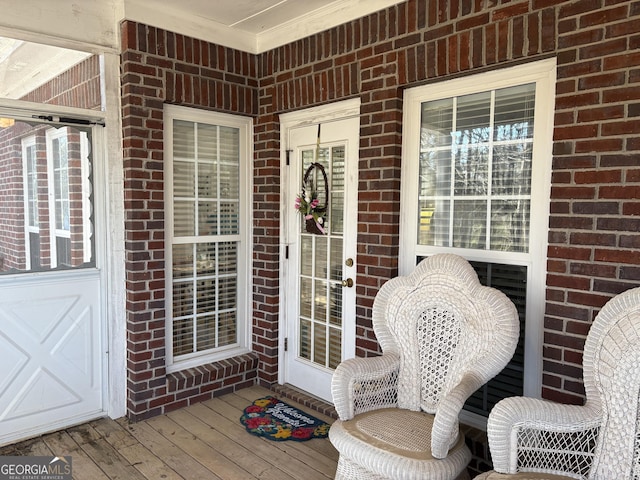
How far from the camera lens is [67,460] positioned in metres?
2.69

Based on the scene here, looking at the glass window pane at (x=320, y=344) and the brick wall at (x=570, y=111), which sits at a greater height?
the brick wall at (x=570, y=111)

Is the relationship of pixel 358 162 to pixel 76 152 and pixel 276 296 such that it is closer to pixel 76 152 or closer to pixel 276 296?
pixel 276 296

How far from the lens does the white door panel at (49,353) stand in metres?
2.84

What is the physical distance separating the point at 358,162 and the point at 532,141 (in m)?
1.06

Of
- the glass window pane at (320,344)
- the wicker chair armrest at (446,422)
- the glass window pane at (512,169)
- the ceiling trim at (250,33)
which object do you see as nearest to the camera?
the wicker chair armrest at (446,422)

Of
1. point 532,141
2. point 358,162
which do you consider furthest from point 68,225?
point 532,141

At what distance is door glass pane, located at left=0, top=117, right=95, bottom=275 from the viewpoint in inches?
110

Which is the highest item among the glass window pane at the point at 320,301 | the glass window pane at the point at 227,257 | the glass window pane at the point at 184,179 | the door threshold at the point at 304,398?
the glass window pane at the point at 184,179

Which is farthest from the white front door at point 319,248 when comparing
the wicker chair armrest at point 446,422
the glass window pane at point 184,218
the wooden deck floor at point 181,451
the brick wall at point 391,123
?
the wicker chair armrest at point 446,422

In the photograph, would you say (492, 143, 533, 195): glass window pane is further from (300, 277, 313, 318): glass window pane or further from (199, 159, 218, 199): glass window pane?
(199, 159, 218, 199): glass window pane

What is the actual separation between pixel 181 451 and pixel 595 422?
2.17 m

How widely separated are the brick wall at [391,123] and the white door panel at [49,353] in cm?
26

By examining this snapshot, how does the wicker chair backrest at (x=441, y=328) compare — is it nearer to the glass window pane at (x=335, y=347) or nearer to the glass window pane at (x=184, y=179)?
the glass window pane at (x=335, y=347)

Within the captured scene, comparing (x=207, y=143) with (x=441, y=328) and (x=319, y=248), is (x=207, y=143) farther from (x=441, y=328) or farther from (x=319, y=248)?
(x=441, y=328)
